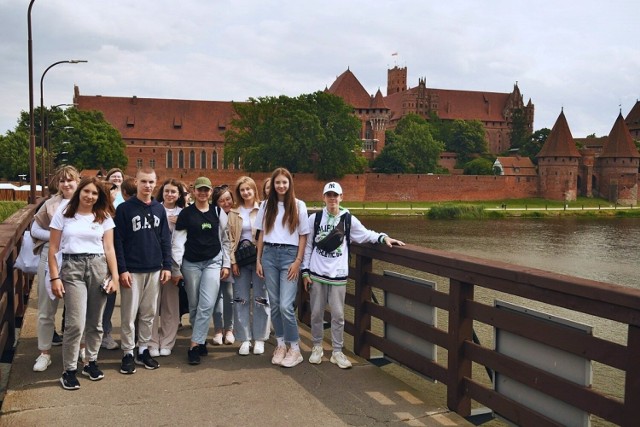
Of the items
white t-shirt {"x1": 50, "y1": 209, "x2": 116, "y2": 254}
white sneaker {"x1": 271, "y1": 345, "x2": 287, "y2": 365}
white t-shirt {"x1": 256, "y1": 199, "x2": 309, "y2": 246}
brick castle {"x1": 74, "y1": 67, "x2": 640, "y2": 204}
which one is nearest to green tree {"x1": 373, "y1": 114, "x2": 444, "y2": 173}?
brick castle {"x1": 74, "y1": 67, "x2": 640, "y2": 204}

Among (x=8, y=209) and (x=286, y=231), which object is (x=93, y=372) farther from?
(x=8, y=209)

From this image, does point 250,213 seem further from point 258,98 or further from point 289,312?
point 258,98

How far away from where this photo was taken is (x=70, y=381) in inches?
175

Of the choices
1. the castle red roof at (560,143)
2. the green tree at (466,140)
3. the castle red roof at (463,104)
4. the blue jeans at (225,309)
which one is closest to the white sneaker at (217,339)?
the blue jeans at (225,309)

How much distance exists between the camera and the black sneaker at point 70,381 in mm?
4414

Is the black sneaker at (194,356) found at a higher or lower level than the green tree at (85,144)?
lower

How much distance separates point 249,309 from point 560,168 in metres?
72.0

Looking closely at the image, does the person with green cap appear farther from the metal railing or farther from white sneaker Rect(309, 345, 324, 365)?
the metal railing

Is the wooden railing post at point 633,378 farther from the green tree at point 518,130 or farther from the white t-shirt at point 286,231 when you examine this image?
the green tree at point 518,130

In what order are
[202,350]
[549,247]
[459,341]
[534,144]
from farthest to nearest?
[534,144] → [549,247] → [202,350] → [459,341]

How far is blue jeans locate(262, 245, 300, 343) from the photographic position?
17.1 ft

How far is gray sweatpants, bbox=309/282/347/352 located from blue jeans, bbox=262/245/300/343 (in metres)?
0.16

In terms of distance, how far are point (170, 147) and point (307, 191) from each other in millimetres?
22553

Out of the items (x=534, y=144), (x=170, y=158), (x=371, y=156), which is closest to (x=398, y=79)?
(x=534, y=144)
